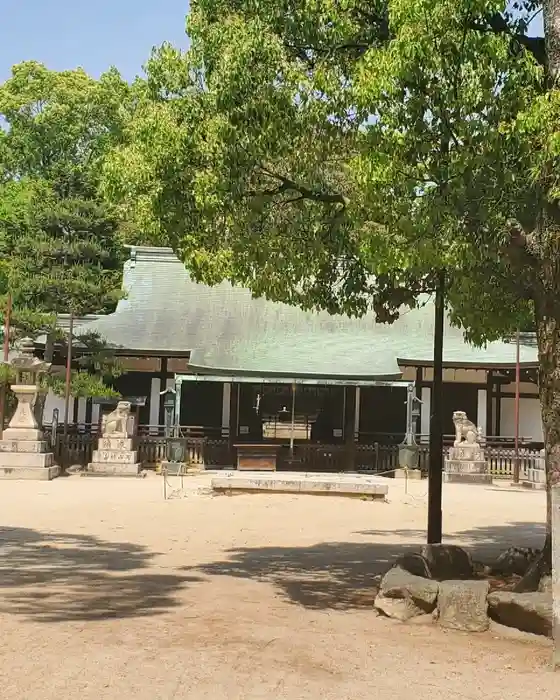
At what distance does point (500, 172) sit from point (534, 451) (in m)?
19.7

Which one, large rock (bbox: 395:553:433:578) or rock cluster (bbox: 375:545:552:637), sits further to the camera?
large rock (bbox: 395:553:433:578)

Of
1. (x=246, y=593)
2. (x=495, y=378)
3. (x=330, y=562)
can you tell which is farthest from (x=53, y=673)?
(x=495, y=378)

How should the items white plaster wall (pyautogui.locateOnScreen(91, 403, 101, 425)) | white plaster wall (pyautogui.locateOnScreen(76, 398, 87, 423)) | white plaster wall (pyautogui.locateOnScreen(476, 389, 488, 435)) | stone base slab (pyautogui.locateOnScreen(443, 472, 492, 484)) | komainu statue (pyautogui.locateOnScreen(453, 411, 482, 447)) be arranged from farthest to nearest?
white plaster wall (pyautogui.locateOnScreen(76, 398, 87, 423)) < white plaster wall (pyautogui.locateOnScreen(91, 403, 101, 425)) < white plaster wall (pyautogui.locateOnScreen(476, 389, 488, 435)) < komainu statue (pyautogui.locateOnScreen(453, 411, 482, 447)) < stone base slab (pyautogui.locateOnScreen(443, 472, 492, 484))

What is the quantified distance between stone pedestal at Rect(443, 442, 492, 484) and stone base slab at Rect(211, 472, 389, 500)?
5382 mm

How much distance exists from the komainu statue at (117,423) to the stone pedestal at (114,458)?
13 centimetres

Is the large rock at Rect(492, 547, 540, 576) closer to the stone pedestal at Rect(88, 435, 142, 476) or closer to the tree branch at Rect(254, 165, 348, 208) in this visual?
the tree branch at Rect(254, 165, 348, 208)

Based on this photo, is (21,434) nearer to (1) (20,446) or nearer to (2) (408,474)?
(1) (20,446)

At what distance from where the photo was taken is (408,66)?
20.6 ft

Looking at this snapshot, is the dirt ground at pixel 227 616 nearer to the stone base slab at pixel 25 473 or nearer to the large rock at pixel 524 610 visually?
the large rock at pixel 524 610

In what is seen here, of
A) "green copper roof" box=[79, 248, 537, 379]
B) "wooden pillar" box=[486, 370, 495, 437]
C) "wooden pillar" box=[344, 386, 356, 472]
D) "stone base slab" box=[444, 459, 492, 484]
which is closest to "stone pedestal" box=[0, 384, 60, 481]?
"green copper roof" box=[79, 248, 537, 379]

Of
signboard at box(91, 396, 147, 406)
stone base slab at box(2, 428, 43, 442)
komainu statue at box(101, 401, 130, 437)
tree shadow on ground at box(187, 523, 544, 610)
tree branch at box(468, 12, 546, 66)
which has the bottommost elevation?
tree shadow on ground at box(187, 523, 544, 610)

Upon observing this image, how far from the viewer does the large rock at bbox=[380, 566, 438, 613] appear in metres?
7.15

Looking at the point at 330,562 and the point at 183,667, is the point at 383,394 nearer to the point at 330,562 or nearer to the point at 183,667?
the point at 330,562

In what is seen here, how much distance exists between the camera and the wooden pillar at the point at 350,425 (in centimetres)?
2575
